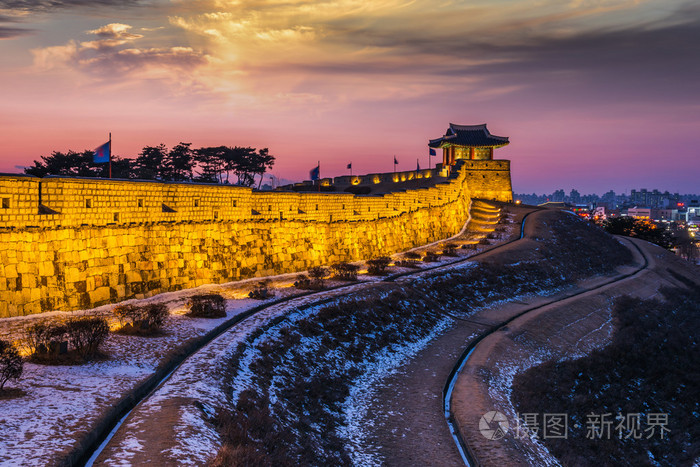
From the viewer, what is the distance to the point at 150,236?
68.6ft

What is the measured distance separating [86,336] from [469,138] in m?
72.0

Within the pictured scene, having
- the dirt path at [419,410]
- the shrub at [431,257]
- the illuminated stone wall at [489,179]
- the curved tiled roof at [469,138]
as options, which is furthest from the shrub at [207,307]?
the curved tiled roof at [469,138]

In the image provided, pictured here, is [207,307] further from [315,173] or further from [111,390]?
[315,173]

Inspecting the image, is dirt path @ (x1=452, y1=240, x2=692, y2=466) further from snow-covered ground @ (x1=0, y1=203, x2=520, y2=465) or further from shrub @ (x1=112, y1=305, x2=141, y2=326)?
shrub @ (x1=112, y1=305, x2=141, y2=326)

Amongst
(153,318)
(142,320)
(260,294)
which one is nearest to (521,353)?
(260,294)

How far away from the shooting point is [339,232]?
32656 millimetres

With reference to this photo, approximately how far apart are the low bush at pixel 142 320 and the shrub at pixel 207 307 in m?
1.23

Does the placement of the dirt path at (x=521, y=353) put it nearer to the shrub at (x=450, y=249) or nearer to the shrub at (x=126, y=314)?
the shrub at (x=450, y=249)

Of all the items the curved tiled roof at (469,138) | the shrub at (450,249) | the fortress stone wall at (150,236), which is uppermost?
the curved tiled roof at (469,138)

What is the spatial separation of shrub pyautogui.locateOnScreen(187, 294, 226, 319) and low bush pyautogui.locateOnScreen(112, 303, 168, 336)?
123cm

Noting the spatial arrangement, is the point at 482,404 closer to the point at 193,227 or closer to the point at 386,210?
the point at 193,227

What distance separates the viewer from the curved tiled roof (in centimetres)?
7731

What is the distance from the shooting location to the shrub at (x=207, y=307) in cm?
1773

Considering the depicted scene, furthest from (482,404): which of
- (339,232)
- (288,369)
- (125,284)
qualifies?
(339,232)
